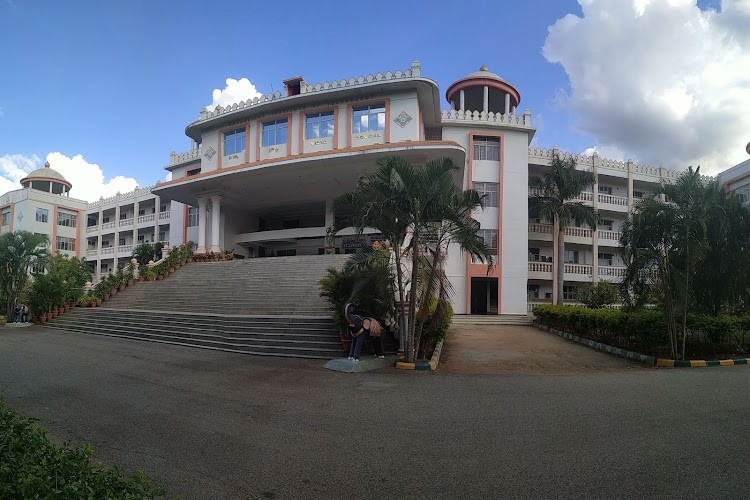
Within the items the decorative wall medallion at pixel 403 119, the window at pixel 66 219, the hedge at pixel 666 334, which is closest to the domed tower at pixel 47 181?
the window at pixel 66 219

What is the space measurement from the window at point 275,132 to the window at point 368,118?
4.31m

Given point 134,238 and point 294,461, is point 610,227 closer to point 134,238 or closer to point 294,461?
point 294,461

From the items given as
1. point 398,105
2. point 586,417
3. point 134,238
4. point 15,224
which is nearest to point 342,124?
point 398,105

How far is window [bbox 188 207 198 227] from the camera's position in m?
32.0

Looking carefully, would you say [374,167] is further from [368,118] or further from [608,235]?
[608,235]

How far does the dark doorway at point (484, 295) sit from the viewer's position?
26047 mm

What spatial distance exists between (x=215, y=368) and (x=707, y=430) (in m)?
7.77

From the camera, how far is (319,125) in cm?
2406

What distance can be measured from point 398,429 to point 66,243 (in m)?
52.2

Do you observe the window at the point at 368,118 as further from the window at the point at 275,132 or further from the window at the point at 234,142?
the window at the point at 234,142

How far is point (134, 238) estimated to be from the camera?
40250 mm

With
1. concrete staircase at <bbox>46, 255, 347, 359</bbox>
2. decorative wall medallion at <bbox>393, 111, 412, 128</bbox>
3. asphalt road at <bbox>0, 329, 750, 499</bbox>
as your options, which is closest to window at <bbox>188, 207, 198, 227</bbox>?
concrete staircase at <bbox>46, 255, 347, 359</bbox>

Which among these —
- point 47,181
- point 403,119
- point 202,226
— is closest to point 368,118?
point 403,119

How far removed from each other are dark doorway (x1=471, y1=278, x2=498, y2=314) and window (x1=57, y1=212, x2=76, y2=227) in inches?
1715
